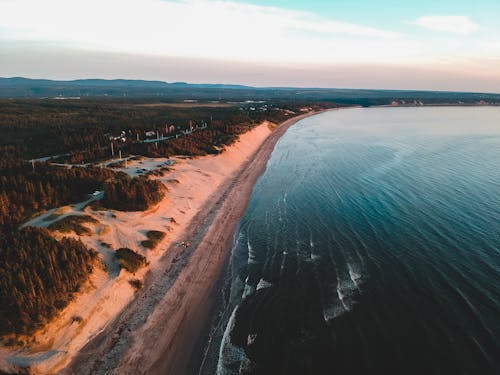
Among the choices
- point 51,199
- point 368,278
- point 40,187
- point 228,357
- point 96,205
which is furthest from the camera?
point 40,187

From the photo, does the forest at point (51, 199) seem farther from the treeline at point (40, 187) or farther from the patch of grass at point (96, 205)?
the patch of grass at point (96, 205)

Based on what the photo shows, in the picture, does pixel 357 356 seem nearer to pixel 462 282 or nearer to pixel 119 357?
pixel 462 282

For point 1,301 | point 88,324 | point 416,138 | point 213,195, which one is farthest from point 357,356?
point 416,138

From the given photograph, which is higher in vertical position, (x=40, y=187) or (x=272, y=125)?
(x=40, y=187)

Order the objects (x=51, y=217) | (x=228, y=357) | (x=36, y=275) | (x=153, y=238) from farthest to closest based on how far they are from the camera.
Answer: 1. (x=153, y=238)
2. (x=51, y=217)
3. (x=36, y=275)
4. (x=228, y=357)

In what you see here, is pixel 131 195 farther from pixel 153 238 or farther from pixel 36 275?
pixel 36 275

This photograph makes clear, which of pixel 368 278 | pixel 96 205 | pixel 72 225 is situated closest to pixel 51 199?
pixel 96 205
